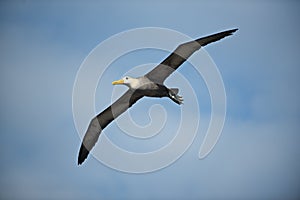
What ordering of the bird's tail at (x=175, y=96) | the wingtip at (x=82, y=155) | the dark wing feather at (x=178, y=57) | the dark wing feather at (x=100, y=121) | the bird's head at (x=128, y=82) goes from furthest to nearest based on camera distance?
the wingtip at (x=82, y=155), the dark wing feather at (x=100, y=121), the bird's head at (x=128, y=82), the dark wing feather at (x=178, y=57), the bird's tail at (x=175, y=96)

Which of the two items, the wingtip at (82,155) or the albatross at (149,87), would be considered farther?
the wingtip at (82,155)

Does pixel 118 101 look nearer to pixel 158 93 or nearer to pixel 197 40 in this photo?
pixel 158 93

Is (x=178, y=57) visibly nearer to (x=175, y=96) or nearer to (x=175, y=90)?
(x=175, y=90)

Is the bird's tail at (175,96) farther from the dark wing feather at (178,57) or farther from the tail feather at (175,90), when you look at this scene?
the dark wing feather at (178,57)

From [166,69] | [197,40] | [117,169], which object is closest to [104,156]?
[117,169]

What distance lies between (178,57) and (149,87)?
149 cm

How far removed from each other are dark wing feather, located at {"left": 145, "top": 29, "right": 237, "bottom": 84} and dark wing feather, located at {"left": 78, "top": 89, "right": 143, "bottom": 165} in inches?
52.4

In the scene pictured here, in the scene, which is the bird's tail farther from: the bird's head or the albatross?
the bird's head

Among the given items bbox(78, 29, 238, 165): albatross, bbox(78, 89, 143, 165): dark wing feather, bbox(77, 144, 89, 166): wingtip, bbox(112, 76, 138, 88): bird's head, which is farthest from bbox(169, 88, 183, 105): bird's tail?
bbox(77, 144, 89, 166): wingtip

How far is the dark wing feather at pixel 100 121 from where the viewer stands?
1559cm

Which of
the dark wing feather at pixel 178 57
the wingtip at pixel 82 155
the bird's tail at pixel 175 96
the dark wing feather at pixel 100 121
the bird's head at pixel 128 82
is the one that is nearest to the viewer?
the bird's tail at pixel 175 96

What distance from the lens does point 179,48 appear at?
556 inches

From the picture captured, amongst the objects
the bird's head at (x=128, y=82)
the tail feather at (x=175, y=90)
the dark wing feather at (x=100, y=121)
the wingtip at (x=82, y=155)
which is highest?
the bird's head at (x=128, y=82)

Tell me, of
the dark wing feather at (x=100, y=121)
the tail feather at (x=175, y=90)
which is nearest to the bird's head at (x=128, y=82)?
the dark wing feather at (x=100, y=121)
